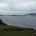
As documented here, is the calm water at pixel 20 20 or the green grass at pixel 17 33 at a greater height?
the calm water at pixel 20 20

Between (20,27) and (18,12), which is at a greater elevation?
(18,12)

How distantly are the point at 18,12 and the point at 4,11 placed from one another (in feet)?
0.48

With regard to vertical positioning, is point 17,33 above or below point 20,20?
below

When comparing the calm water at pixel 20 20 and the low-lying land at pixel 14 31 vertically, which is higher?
the calm water at pixel 20 20

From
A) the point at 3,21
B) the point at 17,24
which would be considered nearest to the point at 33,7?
the point at 17,24

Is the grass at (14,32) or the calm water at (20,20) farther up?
the calm water at (20,20)

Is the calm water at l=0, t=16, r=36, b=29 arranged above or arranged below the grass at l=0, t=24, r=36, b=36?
above

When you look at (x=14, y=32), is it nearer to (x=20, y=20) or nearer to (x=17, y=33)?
(x=17, y=33)

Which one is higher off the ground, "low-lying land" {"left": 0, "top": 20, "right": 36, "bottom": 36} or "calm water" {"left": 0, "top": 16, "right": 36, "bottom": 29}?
"calm water" {"left": 0, "top": 16, "right": 36, "bottom": 29}

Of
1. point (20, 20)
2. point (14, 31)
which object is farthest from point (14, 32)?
point (20, 20)

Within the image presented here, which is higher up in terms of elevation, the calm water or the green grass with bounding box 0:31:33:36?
the calm water

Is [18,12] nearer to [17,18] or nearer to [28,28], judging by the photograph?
[17,18]

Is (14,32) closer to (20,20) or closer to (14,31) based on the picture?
(14,31)

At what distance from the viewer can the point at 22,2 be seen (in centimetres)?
83
